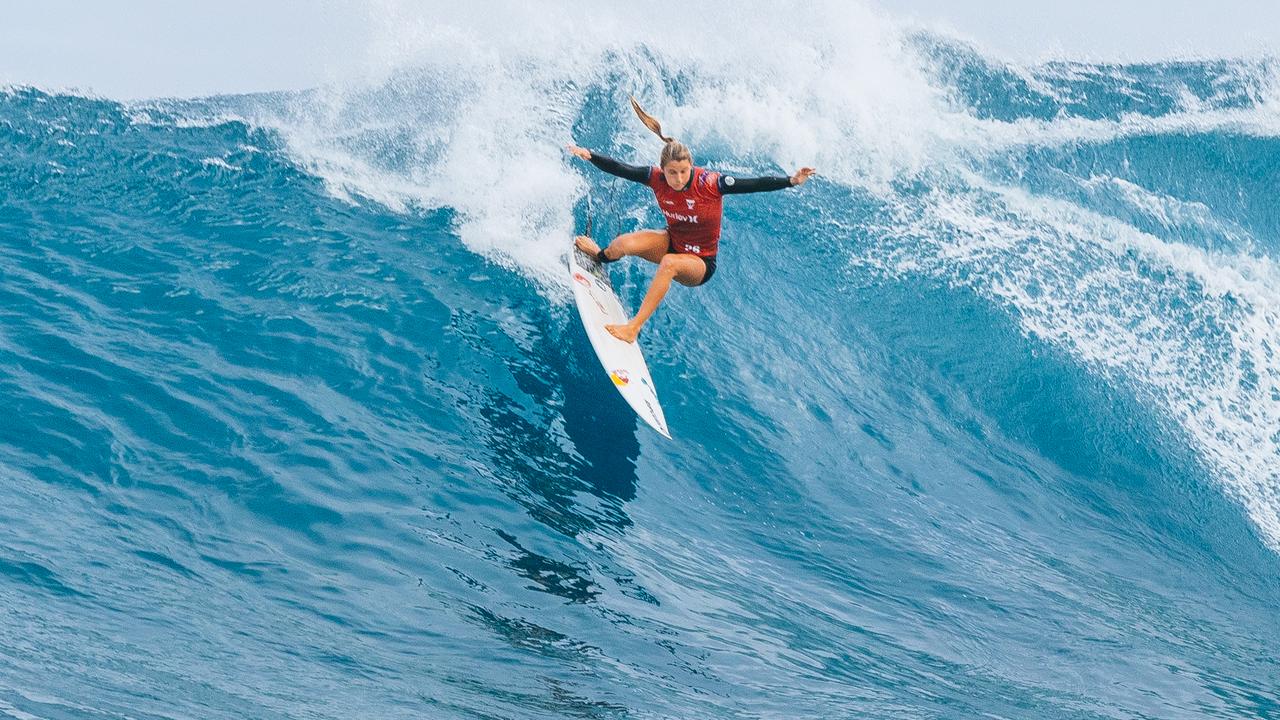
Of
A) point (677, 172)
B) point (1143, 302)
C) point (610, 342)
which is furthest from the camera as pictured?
point (1143, 302)

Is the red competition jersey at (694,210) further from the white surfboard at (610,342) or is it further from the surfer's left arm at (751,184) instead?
the white surfboard at (610,342)

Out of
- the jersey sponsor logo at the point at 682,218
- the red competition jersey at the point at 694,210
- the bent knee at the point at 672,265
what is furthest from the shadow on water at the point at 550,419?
the jersey sponsor logo at the point at 682,218

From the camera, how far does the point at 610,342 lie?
866cm

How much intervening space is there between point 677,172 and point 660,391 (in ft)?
6.56

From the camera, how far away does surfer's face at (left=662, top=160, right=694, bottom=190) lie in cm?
788

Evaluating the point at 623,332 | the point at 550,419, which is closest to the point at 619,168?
the point at 623,332

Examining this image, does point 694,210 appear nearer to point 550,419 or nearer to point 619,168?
point 619,168

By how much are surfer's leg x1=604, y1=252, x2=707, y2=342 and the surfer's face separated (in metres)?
0.58

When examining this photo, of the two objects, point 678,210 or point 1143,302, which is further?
point 1143,302

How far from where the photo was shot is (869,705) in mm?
6059

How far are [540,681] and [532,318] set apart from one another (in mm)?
4283

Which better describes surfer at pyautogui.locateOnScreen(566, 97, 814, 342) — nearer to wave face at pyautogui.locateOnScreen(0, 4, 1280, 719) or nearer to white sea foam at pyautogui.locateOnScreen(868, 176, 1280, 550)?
wave face at pyautogui.locateOnScreen(0, 4, 1280, 719)

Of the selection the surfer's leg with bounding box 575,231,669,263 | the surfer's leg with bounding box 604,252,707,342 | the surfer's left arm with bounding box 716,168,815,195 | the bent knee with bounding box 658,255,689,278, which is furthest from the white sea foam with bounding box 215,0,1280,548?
the surfer's left arm with bounding box 716,168,815,195

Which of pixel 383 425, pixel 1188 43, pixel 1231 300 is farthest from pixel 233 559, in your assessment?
pixel 1188 43
